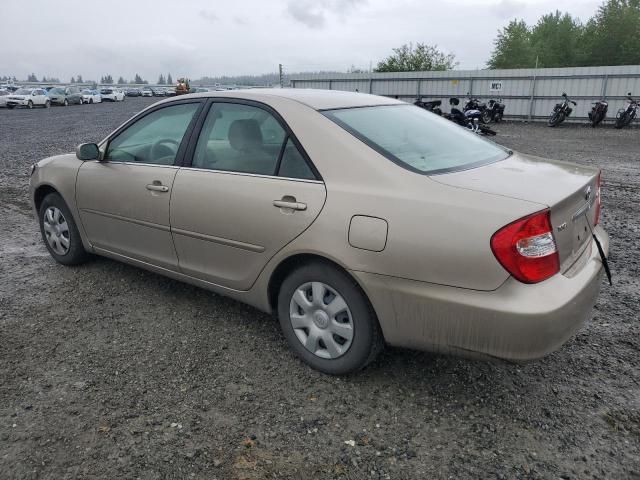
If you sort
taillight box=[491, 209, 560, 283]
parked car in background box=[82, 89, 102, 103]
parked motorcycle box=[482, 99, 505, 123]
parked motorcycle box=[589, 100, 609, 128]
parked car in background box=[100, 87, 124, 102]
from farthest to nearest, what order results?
parked car in background box=[100, 87, 124, 102] → parked car in background box=[82, 89, 102, 103] → parked motorcycle box=[482, 99, 505, 123] → parked motorcycle box=[589, 100, 609, 128] → taillight box=[491, 209, 560, 283]

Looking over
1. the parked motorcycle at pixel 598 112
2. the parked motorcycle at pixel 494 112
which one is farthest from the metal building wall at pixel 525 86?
the parked motorcycle at pixel 494 112

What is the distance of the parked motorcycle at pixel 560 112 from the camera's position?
19.9 meters

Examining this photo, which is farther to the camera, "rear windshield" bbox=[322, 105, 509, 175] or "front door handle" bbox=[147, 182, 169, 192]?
"front door handle" bbox=[147, 182, 169, 192]

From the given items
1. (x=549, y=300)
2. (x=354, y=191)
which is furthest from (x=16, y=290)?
(x=549, y=300)

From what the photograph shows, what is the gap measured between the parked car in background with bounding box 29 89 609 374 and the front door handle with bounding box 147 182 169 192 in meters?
0.01

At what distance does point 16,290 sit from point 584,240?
420cm

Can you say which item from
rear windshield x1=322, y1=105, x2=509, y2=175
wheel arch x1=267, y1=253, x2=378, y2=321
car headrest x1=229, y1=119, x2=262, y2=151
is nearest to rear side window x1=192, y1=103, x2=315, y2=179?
car headrest x1=229, y1=119, x2=262, y2=151

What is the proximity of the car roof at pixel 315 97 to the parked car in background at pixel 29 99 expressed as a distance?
39.6m

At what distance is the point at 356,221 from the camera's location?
2701 millimetres

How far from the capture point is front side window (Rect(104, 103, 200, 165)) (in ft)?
12.4

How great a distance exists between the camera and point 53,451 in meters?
2.48

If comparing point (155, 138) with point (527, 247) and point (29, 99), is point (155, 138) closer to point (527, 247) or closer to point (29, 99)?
point (527, 247)

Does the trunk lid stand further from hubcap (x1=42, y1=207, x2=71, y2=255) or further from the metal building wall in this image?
the metal building wall

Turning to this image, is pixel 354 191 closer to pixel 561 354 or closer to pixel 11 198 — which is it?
pixel 561 354
